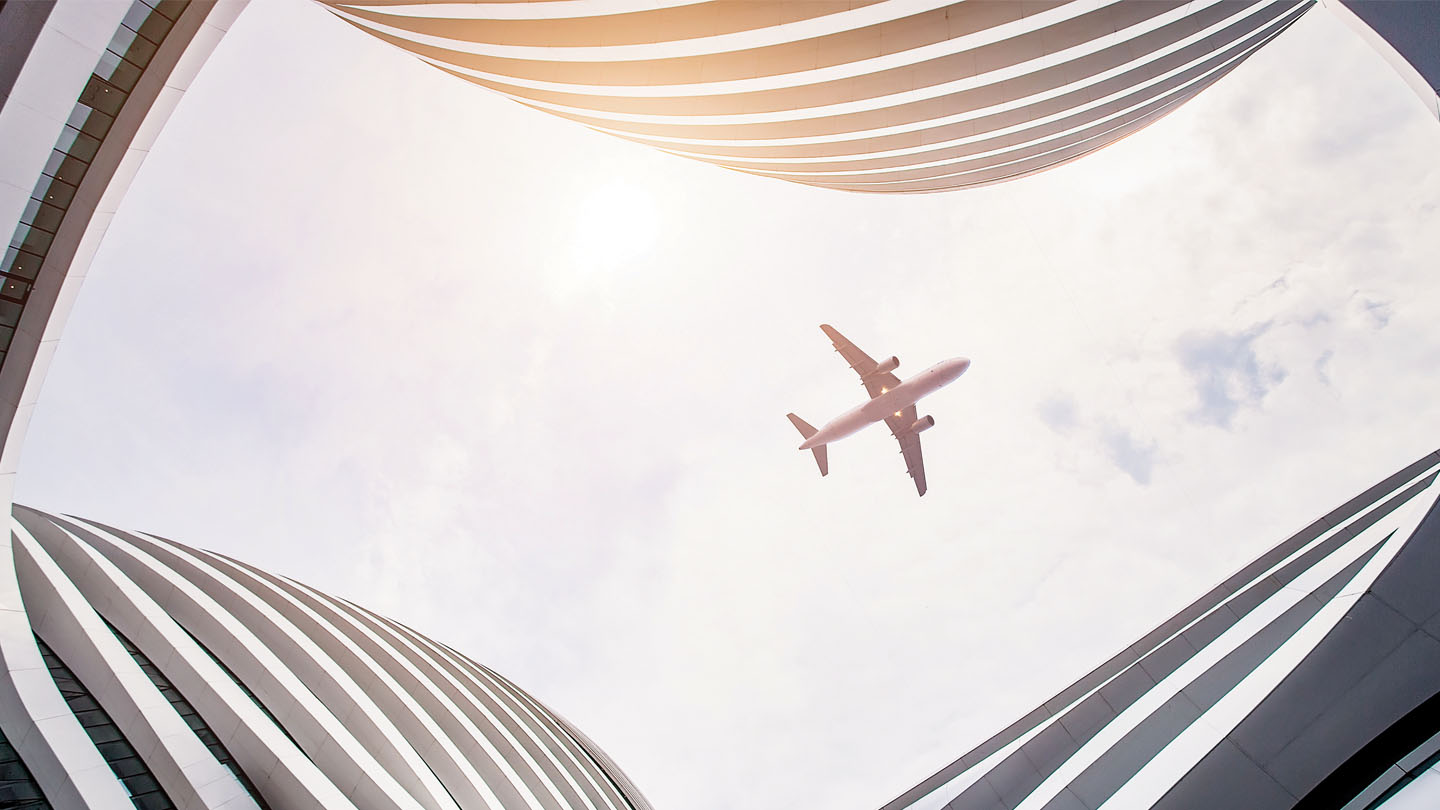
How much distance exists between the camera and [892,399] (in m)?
33.7

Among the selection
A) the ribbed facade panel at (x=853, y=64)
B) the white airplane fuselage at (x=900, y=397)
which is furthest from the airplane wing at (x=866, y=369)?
the ribbed facade panel at (x=853, y=64)

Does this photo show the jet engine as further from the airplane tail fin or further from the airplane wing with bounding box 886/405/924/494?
the airplane tail fin

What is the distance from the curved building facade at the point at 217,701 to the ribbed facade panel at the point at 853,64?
17.1 meters

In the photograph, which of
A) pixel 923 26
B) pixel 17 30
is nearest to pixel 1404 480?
pixel 923 26

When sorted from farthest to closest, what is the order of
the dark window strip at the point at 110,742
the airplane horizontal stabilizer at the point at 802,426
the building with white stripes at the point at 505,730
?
the airplane horizontal stabilizer at the point at 802,426, the dark window strip at the point at 110,742, the building with white stripes at the point at 505,730

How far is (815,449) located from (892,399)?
11.0 metres

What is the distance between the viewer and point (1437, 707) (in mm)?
5965

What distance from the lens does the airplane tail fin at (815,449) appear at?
43562 millimetres

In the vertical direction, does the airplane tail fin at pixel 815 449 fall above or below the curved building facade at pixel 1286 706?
above

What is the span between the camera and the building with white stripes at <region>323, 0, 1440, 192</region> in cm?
1213

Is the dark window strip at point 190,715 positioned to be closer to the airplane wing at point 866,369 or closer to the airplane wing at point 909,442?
the airplane wing at point 866,369

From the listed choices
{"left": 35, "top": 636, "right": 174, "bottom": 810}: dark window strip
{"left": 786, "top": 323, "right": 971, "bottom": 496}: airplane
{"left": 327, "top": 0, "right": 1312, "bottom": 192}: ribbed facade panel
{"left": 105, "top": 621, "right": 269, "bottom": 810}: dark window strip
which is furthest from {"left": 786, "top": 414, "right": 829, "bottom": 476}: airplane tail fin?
{"left": 35, "top": 636, "right": 174, "bottom": 810}: dark window strip

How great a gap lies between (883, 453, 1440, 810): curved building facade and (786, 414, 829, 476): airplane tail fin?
33.3 m

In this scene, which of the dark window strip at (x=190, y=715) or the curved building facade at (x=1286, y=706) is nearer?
the curved building facade at (x=1286, y=706)
